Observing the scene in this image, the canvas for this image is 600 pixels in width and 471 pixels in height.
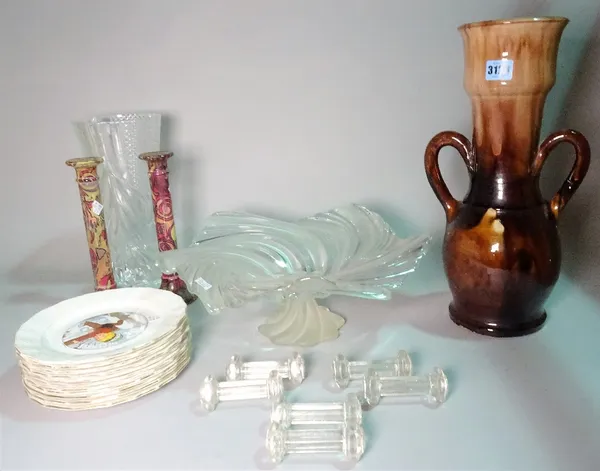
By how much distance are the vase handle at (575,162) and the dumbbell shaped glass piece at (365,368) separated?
1.00ft

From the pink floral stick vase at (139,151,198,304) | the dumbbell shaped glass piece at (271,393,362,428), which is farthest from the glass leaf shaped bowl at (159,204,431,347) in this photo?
the dumbbell shaped glass piece at (271,393,362,428)

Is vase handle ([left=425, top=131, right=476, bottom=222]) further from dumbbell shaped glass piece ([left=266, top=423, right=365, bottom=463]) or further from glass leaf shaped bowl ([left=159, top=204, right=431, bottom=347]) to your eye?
dumbbell shaped glass piece ([left=266, top=423, right=365, bottom=463])

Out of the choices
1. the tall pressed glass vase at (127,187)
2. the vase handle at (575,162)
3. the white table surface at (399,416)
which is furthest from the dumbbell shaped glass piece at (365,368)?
the tall pressed glass vase at (127,187)

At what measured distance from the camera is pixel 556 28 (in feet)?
2.34

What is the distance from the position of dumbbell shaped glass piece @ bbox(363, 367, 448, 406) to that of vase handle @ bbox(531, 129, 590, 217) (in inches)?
12.0

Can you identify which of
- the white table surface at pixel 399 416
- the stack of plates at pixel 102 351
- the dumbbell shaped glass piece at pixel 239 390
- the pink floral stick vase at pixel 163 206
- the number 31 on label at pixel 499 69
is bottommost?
the white table surface at pixel 399 416

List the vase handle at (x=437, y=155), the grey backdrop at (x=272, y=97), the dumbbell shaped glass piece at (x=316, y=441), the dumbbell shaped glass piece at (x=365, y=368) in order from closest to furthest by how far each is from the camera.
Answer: the dumbbell shaped glass piece at (x=316, y=441) → the dumbbell shaped glass piece at (x=365, y=368) → the vase handle at (x=437, y=155) → the grey backdrop at (x=272, y=97)

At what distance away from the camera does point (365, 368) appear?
2.36ft

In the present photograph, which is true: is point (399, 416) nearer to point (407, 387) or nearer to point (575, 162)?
point (407, 387)

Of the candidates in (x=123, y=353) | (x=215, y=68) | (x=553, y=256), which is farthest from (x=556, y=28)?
(x=123, y=353)

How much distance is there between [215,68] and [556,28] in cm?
55

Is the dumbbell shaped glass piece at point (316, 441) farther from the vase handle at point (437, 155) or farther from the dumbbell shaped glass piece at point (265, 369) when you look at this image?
the vase handle at point (437, 155)

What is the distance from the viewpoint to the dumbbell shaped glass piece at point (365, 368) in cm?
70

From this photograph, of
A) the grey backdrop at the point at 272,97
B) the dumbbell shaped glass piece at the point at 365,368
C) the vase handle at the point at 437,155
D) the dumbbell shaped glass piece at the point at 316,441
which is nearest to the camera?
the dumbbell shaped glass piece at the point at 316,441
